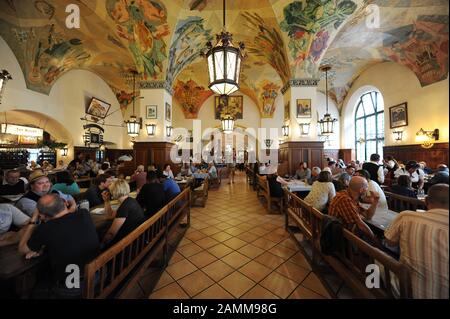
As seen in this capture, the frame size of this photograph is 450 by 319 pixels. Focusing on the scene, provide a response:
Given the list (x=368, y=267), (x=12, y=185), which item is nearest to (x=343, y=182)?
(x=368, y=267)

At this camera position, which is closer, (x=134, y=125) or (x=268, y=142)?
(x=134, y=125)

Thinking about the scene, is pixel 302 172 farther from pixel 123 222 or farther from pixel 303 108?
pixel 123 222

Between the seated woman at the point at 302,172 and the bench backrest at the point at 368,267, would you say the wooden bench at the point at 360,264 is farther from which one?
the seated woman at the point at 302,172

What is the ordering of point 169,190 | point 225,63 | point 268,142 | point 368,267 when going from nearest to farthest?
point 368,267 → point 225,63 → point 169,190 → point 268,142

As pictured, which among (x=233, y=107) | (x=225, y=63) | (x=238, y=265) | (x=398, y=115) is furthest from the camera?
(x=233, y=107)

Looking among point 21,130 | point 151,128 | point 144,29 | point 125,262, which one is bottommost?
point 125,262

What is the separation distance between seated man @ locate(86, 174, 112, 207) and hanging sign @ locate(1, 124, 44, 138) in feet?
22.0

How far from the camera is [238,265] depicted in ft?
8.07

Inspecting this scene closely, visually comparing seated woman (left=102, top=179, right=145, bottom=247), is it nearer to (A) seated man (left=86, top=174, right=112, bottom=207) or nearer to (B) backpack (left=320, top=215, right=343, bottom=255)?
(A) seated man (left=86, top=174, right=112, bottom=207)

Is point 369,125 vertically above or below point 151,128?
above

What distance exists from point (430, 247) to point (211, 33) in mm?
7414

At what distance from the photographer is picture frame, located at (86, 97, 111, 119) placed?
9.57 metres
